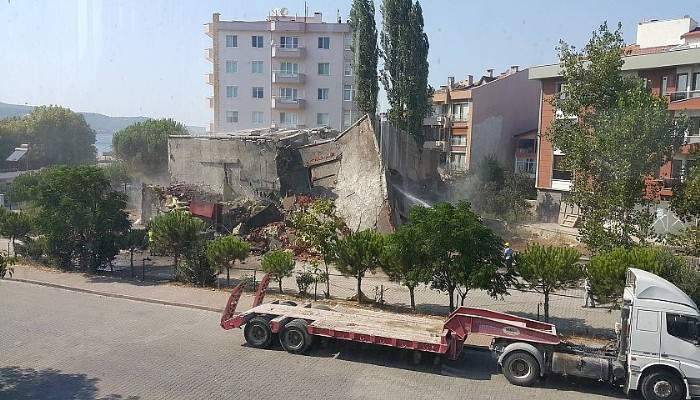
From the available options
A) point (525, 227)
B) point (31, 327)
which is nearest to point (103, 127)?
point (525, 227)

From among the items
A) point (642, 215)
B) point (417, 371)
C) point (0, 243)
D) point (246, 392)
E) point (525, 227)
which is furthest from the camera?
point (525, 227)

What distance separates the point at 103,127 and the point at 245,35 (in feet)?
264

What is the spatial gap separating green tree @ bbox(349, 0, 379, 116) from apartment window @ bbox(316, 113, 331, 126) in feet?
56.8

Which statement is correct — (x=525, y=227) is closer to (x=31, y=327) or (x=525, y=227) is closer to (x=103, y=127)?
(x=31, y=327)

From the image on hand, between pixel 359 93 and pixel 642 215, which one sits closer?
pixel 642 215

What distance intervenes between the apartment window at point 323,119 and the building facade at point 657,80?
22.9 metres

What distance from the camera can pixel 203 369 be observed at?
12.2 meters

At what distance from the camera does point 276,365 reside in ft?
41.3

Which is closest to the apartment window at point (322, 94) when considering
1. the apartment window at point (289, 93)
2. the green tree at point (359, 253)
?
the apartment window at point (289, 93)

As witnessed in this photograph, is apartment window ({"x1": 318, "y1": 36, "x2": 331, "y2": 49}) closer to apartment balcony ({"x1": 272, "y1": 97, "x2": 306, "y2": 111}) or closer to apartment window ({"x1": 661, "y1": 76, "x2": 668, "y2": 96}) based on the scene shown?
apartment balcony ({"x1": 272, "y1": 97, "x2": 306, "y2": 111})

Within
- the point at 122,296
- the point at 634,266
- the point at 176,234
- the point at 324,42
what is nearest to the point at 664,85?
the point at 634,266

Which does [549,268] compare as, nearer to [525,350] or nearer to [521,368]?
[525,350]

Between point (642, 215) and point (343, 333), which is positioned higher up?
point (642, 215)

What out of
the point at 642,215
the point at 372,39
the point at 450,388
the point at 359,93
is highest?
the point at 372,39
